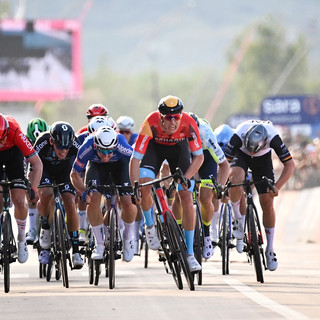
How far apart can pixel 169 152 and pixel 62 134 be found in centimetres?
134

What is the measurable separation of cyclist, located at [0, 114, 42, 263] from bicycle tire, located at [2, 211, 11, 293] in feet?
1.03

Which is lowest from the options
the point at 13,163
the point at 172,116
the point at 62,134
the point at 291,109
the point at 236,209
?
the point at 236,209

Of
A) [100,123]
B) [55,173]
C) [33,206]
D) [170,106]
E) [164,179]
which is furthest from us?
[33,206]

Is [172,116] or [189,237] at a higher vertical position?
[172,116]

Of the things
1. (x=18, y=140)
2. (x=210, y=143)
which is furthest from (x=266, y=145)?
(x=18, y=140)

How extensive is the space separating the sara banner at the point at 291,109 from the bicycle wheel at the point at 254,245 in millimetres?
39615

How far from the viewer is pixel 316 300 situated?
12836 millimetres

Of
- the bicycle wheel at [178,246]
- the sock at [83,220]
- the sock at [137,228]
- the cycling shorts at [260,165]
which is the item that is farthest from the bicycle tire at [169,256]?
the sock at [137,228]

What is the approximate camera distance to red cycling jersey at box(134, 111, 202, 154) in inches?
564

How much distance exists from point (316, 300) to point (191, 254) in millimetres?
1765

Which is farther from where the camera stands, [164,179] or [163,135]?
[163,135]

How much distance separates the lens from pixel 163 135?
567 inches

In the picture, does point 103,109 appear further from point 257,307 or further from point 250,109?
point 250,109

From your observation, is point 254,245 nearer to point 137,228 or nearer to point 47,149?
point 47,149
